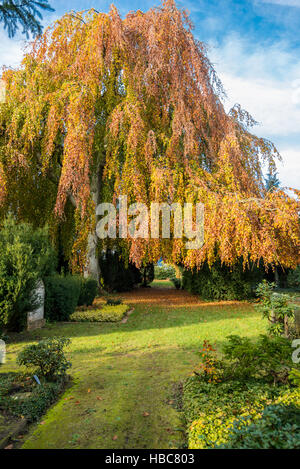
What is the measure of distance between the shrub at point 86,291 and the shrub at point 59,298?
4.47 ft

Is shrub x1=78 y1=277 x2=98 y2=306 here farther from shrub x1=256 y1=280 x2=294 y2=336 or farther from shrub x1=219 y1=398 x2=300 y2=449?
shrub x1=219 y1=398 x2=300 y2=449

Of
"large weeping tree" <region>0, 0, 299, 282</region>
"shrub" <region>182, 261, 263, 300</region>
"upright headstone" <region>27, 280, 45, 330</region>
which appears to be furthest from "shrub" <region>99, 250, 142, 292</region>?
"upright headstone" <region>27, 280, 45, 330</region>

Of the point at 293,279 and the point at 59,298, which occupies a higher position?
the point at 59,298

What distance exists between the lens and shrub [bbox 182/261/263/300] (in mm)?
12891

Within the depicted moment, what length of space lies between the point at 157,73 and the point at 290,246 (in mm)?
7304

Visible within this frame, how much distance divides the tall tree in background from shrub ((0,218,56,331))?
4091 millimetres

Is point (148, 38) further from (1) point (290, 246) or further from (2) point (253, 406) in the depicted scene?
(2) point (253, 406)

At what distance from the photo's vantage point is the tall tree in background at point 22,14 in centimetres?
436

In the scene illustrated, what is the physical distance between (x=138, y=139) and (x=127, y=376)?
7.53 m

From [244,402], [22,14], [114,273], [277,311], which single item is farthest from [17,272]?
[114,273]

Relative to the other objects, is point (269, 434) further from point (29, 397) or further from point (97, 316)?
point (97, 316)

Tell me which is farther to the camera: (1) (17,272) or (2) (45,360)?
(1) (17,272)

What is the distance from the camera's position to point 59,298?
9250 mm
